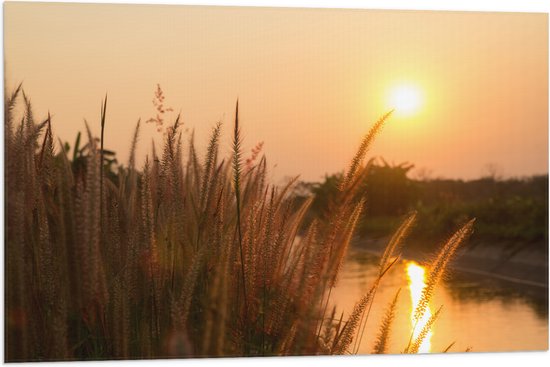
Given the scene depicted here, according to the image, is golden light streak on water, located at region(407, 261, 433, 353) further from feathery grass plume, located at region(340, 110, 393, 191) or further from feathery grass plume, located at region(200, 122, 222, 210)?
feathery grass plume, located at region(200, 122, 222, 210)

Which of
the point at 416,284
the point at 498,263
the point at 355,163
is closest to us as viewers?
the point at 355,163

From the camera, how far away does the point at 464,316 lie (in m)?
3.08

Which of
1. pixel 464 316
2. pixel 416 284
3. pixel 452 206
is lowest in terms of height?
pixel 464 316

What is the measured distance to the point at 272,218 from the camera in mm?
1979

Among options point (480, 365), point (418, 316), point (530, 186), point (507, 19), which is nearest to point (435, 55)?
point (507, 19)

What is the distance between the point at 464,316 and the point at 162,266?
1.48 m

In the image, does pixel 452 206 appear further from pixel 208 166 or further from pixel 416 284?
pixel 208 166

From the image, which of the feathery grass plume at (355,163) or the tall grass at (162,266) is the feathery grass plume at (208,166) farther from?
the feathery grass plume at (355,163)

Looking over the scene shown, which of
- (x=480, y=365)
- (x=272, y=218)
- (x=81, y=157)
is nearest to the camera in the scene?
(x=272, y=218)

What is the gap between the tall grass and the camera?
5.89 feet

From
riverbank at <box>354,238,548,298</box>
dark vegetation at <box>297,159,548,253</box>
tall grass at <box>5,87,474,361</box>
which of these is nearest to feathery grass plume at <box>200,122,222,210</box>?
tall grass at <box>5,87,474,361</box>

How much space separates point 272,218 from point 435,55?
4.40 feet

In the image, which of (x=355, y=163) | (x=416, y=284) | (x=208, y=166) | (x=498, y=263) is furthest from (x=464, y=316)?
(x=208, y=166)

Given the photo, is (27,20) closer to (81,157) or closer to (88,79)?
(88,79)
